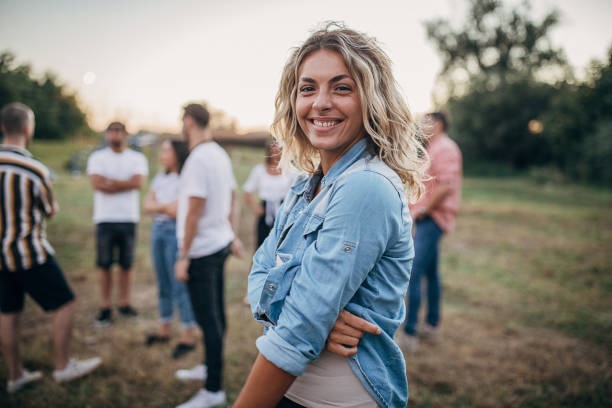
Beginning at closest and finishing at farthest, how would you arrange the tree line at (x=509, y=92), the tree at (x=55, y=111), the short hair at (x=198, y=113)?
the short hair at (x=198, y=113), the tree line at (x=509, y=92), the tree at (x=55, y=111)

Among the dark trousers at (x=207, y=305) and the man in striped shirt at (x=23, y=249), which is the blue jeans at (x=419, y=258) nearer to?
the dark trousers at (x=207, y=305)

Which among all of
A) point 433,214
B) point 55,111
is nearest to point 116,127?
point 433,214

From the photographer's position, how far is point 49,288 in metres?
3.10

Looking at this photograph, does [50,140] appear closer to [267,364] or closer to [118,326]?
[118,326]

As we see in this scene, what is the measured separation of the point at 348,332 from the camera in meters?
1.23

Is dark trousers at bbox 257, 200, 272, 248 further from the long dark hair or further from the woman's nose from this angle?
the woman's nose

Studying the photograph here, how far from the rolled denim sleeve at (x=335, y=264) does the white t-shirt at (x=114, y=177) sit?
13.5ft

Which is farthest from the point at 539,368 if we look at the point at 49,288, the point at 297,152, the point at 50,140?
the point at 50,140

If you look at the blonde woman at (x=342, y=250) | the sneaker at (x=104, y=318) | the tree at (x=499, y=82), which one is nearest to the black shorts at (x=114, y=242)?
the sneaker at (x=104, y=318)

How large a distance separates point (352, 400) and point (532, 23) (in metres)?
41.3

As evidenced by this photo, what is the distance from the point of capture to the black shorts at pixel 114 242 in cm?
460

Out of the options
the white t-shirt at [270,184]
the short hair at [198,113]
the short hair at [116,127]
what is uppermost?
the short hair at [198,113]

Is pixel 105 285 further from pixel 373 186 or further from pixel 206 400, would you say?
pixel 373 186

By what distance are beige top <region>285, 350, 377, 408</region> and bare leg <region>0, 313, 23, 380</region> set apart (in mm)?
3040
